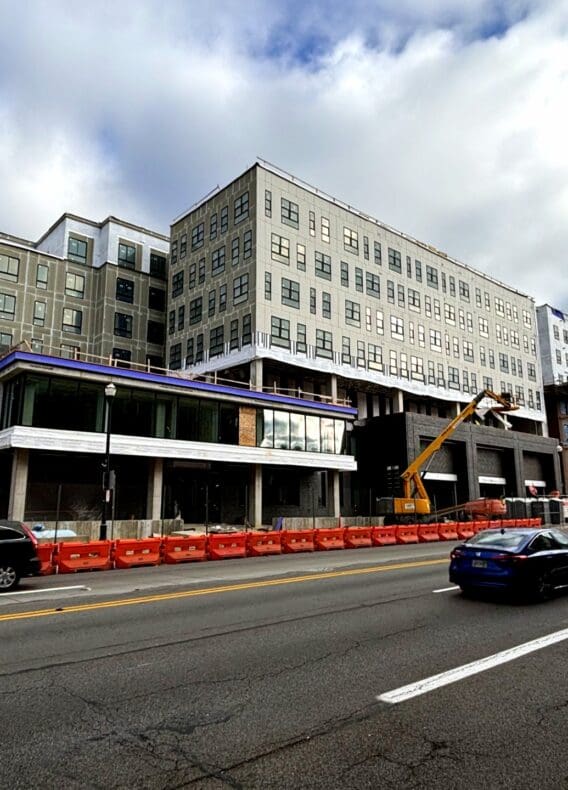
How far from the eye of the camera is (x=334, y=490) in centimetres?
4269

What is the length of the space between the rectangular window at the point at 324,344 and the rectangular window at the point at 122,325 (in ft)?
61.6

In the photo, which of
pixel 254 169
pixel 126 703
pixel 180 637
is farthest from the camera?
pixel 254 169

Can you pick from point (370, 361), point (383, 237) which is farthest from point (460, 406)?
point (383, 237)

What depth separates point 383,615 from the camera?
9414 mm

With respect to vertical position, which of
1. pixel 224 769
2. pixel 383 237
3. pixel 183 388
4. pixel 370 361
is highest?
pixel 383 237

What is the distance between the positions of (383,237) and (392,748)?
52.0 m

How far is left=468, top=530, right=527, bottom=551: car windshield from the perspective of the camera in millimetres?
10750

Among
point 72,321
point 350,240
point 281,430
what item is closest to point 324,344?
point 281,430

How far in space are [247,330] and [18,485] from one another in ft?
65.1

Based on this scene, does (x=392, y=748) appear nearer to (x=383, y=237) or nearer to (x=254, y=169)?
(x=254, y=169)

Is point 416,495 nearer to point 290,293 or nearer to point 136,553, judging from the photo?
point 290,293

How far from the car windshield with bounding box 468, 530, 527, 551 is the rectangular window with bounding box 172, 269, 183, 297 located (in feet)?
142

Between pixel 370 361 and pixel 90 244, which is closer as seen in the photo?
pixel 370 361

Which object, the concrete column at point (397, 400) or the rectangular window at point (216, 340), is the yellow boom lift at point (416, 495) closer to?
the concrete column at point (397, 400)
